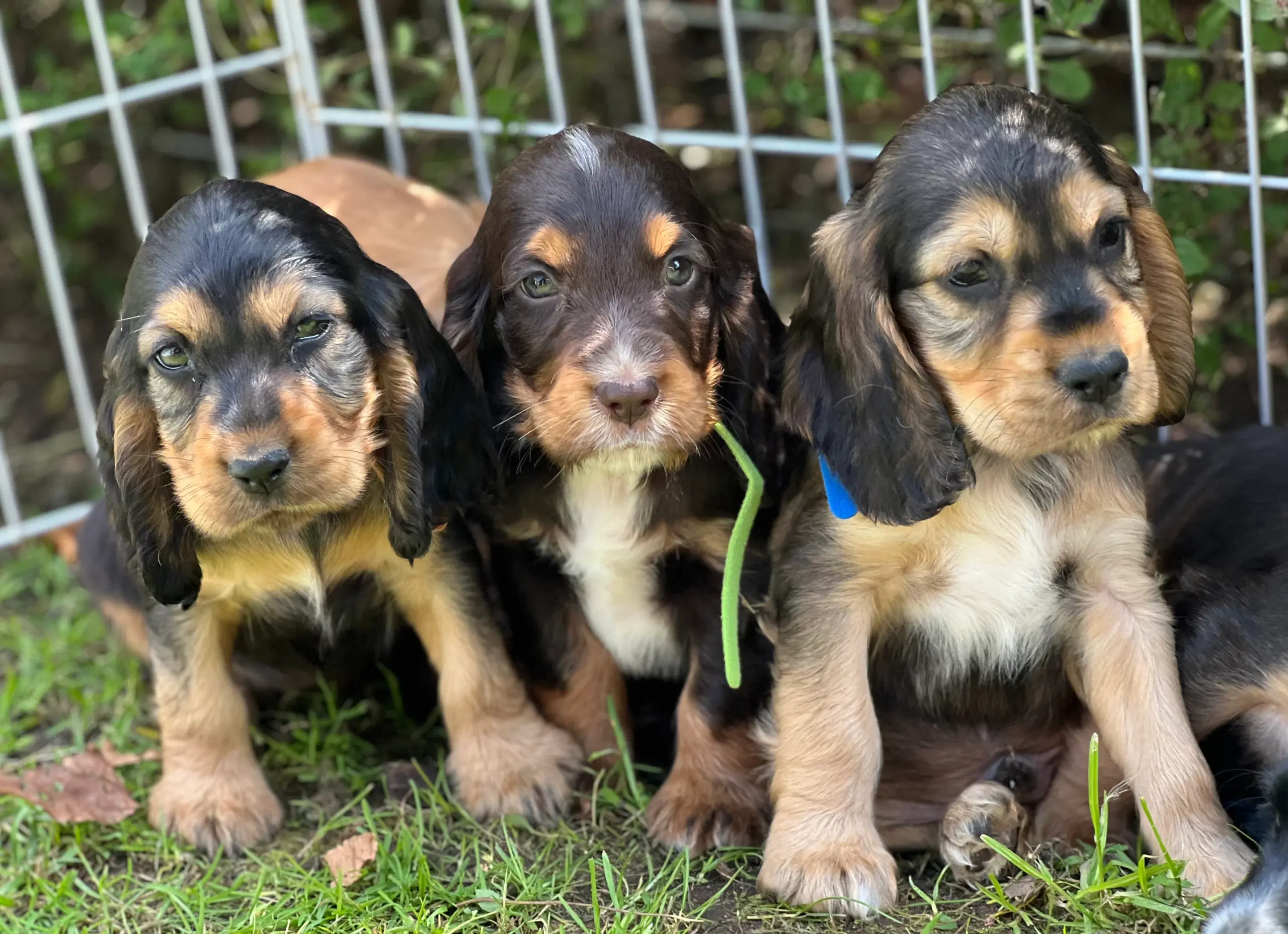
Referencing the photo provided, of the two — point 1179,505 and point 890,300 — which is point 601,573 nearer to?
point 890,300

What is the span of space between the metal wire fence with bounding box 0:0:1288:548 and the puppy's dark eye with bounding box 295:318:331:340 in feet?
4.52

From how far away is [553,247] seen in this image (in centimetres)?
363

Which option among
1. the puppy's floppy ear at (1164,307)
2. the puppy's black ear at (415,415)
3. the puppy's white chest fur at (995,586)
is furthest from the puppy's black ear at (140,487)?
the puppy's floppy ear at (1164,307)

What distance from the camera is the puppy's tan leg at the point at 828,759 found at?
11.5ft

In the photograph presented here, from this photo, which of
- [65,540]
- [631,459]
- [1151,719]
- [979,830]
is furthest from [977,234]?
[65,540]

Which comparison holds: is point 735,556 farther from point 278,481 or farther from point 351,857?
point 351,857

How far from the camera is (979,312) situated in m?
3.29

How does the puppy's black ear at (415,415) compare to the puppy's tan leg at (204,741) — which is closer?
the puppy's black ear at (415,415)

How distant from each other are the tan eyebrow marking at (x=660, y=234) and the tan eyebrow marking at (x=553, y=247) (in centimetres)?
18

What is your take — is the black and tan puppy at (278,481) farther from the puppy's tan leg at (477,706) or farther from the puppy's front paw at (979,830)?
the puppy's front paw at (979,830)

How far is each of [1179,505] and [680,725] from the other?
148 centimetres

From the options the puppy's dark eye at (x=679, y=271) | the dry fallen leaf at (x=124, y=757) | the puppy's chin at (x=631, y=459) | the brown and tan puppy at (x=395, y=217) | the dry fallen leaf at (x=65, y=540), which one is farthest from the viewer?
the dry fallen leaf at (x=65, y=540)

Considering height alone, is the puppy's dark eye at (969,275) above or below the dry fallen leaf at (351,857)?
above

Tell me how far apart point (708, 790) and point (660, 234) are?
4.69 ft
